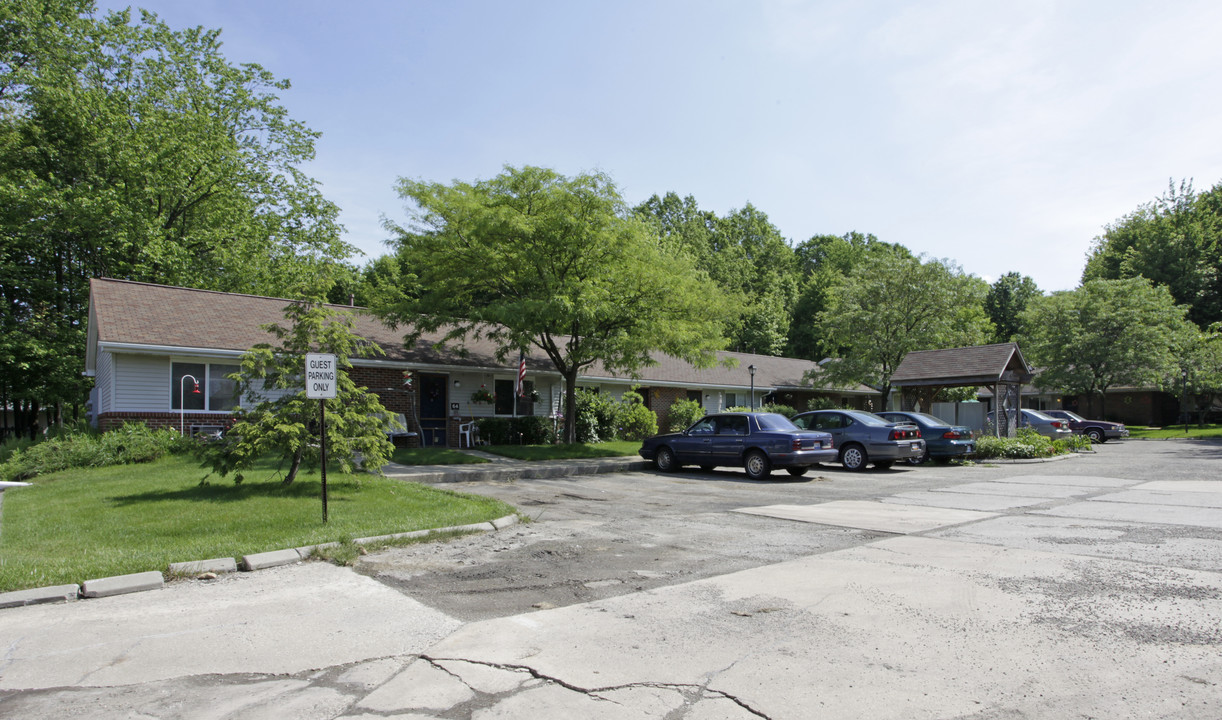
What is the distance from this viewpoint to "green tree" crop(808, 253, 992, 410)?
113 ft

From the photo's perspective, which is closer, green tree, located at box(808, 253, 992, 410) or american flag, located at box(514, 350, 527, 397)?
american flag, located at box(514, 350, 527, 397)

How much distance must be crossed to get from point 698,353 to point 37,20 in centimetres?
2878

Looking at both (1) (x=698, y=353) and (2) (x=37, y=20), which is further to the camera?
(2) (x=37, y=20)

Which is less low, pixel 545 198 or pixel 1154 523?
pixel 545 198

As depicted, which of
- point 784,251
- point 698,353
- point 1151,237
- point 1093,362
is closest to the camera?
point 698,353

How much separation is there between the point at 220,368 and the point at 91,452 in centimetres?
405

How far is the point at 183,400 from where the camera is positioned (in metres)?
18.5

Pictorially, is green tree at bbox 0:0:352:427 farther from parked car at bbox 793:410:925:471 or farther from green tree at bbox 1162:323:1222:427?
green tree at bbox 1162:323:1222:427

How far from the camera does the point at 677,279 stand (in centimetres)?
1978

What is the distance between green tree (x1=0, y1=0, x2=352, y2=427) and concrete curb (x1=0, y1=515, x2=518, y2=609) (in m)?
22.4

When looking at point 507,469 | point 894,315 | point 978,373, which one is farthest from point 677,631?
point 894,315

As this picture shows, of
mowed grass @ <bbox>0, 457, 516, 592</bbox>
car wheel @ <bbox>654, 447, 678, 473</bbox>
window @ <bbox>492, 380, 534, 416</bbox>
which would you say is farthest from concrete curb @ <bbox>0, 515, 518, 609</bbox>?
window @ <bbox>492, 380, 534, 416</bbox>

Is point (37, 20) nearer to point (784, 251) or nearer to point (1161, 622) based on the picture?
point (1161, 622)

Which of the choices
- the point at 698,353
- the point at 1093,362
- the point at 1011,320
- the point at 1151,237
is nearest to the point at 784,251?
the point at 1011,320
